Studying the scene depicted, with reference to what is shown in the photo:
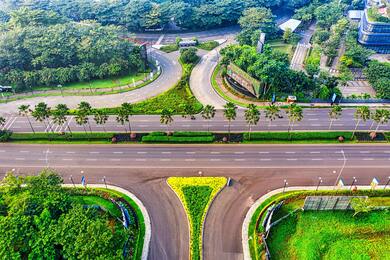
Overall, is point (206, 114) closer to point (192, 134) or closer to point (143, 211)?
point (192, 134)

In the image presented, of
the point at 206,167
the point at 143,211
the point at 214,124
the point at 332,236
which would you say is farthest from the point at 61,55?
the point at 332,236

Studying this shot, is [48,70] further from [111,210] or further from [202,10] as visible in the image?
[202,10]

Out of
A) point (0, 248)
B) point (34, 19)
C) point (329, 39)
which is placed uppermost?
point (34, 19)

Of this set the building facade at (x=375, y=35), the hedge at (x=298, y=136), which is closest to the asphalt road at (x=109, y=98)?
the hedge at (x=298, y=136)

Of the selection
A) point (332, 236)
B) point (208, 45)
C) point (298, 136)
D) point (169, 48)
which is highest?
point (208, 45)

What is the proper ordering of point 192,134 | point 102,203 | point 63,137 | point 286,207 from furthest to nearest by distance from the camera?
point 63,137 < point 192,134 < point 102,203 < point 286,207

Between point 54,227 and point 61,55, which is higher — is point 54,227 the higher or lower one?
the lower one

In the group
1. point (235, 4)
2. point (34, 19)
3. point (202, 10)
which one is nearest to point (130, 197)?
point (34, 19)
